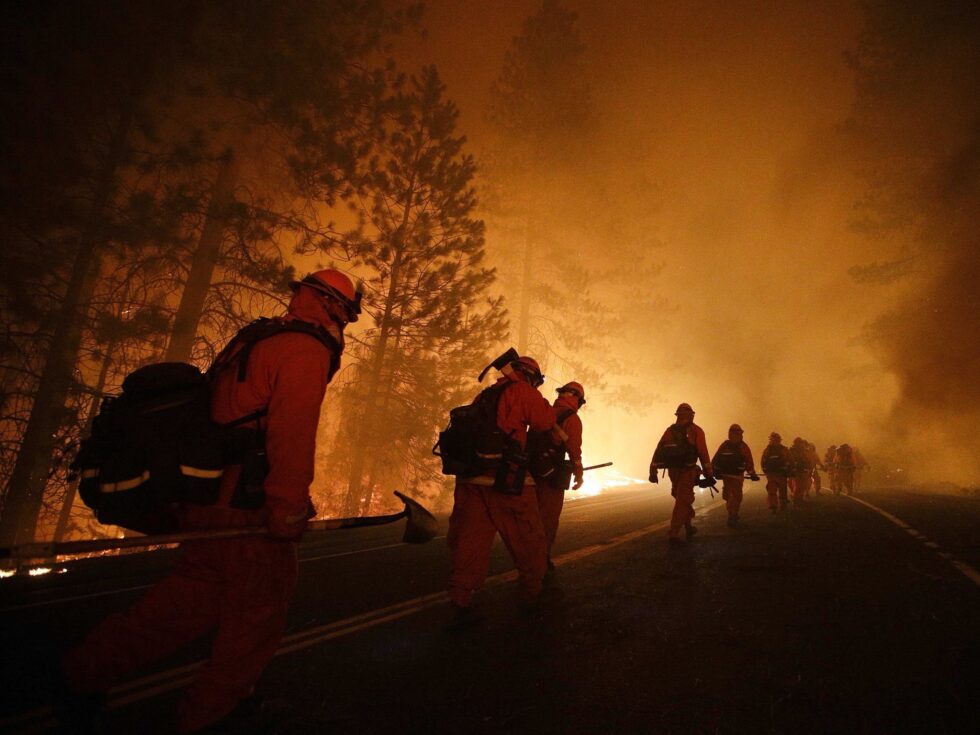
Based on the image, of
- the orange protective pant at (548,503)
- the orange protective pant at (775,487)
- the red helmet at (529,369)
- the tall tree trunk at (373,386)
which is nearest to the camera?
the red helmet at (529,369)

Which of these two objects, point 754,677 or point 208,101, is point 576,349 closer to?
point 208,101

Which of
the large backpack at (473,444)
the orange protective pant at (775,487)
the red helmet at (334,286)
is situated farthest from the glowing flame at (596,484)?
the red helmet at (334,286)

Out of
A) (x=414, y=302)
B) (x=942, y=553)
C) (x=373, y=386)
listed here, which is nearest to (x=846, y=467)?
(x=942, y=553)

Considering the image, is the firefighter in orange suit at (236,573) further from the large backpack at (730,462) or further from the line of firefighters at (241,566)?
the large backpack at (730,462)

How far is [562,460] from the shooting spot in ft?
17.1

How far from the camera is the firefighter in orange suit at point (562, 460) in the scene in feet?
17.4

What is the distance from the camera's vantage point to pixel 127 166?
838cm

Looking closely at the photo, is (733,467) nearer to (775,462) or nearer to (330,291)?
(775,462)

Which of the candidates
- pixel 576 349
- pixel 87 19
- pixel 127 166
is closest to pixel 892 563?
pixel 127 166

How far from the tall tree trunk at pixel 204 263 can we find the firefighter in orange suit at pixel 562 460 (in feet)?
22.7

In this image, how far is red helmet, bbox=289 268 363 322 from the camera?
2.64 meters

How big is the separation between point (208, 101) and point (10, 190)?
3386 mm

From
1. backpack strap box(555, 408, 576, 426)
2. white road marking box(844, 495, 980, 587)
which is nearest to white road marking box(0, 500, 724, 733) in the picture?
backpack strap box(555, 408, 576, 426)

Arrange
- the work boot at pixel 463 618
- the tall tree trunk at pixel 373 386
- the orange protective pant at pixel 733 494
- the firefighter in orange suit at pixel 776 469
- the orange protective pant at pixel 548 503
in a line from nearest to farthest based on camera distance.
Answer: the work boot at pixel 463 618 → the orange protective pant at pixel 548 503 → the orange protective pant at pixel 733 494 → the firefighter in orange suit at pixel 776 469 → the tall tree trunk at pixel 373 386
